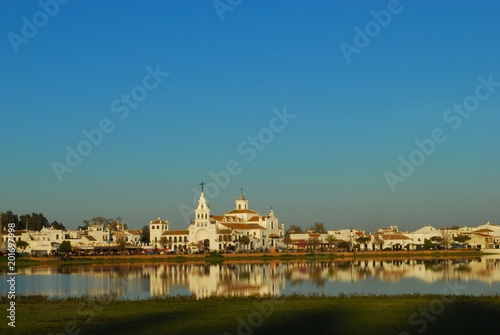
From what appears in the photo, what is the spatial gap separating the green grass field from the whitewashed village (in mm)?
56547

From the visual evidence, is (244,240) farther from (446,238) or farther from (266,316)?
(266,316)

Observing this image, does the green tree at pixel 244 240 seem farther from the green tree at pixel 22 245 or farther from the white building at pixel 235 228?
the green tree at pixel 22 245

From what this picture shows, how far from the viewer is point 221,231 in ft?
275

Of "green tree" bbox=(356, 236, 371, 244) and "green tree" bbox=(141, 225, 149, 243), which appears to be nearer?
"green tree" bbox=(356, 236, 371, 244)

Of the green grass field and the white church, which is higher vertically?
the white church

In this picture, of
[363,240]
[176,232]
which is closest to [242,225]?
[176,232]

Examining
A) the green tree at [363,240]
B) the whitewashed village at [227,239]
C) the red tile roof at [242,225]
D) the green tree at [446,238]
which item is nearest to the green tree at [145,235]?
the whitewashed village at [227,239]

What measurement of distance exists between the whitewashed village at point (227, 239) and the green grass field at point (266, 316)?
5655 centimetres

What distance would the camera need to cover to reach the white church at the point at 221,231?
275ft

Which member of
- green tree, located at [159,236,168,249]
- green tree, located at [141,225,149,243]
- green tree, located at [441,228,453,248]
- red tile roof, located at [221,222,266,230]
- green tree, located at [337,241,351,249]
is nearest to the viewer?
green tree, located at [159,236,168,249]

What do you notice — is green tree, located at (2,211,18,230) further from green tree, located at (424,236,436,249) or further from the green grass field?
the green grass field

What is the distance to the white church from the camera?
275 ft

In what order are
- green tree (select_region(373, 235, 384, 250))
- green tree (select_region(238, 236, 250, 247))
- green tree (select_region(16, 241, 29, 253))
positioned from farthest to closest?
green tree (select_region(373, 235, 384, 250)), green tree (select_region(238, 236, 250, 247)), green tree (select_region(16, 241, 29, 253))

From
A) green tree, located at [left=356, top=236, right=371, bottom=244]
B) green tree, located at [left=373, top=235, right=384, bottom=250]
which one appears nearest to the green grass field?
green tree, located at [left=356, top=236, right=371, bottom=244]
